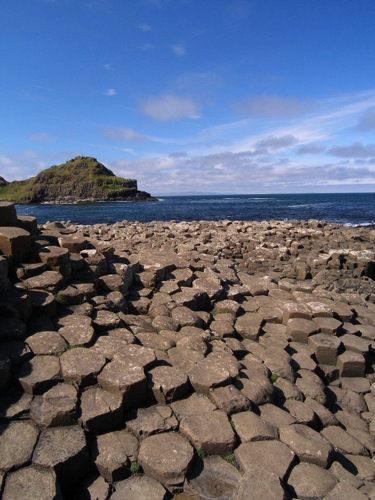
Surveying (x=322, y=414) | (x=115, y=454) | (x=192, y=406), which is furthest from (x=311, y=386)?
(x=115, y=454)

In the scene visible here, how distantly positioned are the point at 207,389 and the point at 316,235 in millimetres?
17570

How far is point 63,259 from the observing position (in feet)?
23.4

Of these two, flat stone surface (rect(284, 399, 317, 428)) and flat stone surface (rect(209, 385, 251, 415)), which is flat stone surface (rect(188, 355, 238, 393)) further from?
flat stone surface (rect(284, 399, 317, 428))

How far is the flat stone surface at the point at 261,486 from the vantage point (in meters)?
3.32

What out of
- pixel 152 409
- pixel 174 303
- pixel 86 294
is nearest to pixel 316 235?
pixel 174 303

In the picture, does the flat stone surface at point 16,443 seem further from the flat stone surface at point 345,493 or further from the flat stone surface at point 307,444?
the flat stone surface at point 345,493

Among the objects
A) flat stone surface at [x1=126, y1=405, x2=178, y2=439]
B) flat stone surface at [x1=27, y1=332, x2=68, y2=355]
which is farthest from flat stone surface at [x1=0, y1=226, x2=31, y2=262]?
flat stone surface at [x1=126, y1=405, x2=178, y2=439]

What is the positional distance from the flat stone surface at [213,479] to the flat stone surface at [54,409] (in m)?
1.61

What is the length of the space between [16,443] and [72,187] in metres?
126

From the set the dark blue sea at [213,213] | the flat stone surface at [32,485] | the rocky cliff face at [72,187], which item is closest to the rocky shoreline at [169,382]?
the flat stone surface at [32,485]

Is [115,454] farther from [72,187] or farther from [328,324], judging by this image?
[72,187]

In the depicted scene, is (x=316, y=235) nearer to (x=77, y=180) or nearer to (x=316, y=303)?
(x=316, y=303)

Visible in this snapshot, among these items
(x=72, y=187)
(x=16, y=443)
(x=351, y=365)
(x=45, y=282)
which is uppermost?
(x=72, y=187)

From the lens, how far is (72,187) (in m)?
120
